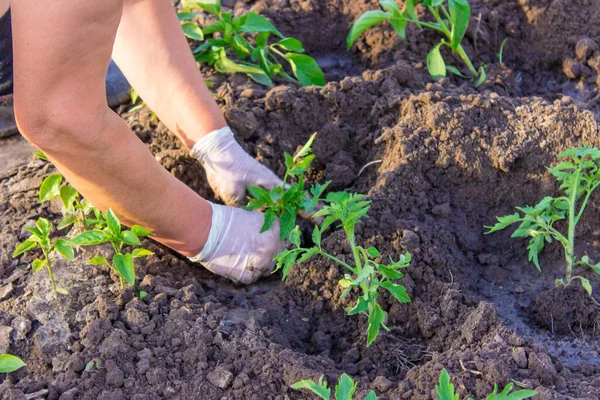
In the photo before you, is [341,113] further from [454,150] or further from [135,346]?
[135,346]

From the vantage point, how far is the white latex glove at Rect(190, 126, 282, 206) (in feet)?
8.83

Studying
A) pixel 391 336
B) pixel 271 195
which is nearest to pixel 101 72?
pixel 271 195

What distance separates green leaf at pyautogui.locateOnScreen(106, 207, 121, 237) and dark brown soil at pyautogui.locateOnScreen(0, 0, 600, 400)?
225 mm

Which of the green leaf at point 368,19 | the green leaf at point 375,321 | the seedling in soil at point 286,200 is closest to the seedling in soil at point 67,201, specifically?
the seedling in soil at point 286,200

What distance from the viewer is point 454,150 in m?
2.68

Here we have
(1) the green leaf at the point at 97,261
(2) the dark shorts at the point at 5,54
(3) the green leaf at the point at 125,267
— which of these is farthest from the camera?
(1) the green leaf at the point at 97,261

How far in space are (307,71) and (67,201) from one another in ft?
3.91

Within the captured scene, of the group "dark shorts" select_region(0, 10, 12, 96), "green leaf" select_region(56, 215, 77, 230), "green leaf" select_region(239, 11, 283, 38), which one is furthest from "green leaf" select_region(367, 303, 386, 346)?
"green leaf" select_region(239, 11, 283, 38)

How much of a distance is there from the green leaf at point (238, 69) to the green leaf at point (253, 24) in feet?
0.49

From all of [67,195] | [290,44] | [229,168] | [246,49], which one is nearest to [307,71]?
[290,44]

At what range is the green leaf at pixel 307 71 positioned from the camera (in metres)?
3.09

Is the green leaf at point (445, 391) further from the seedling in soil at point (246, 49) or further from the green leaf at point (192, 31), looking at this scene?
the green leaf at point (192, 31)

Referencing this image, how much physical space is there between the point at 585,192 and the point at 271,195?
3.74 feet

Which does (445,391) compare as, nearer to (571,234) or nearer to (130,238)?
(571,234)
